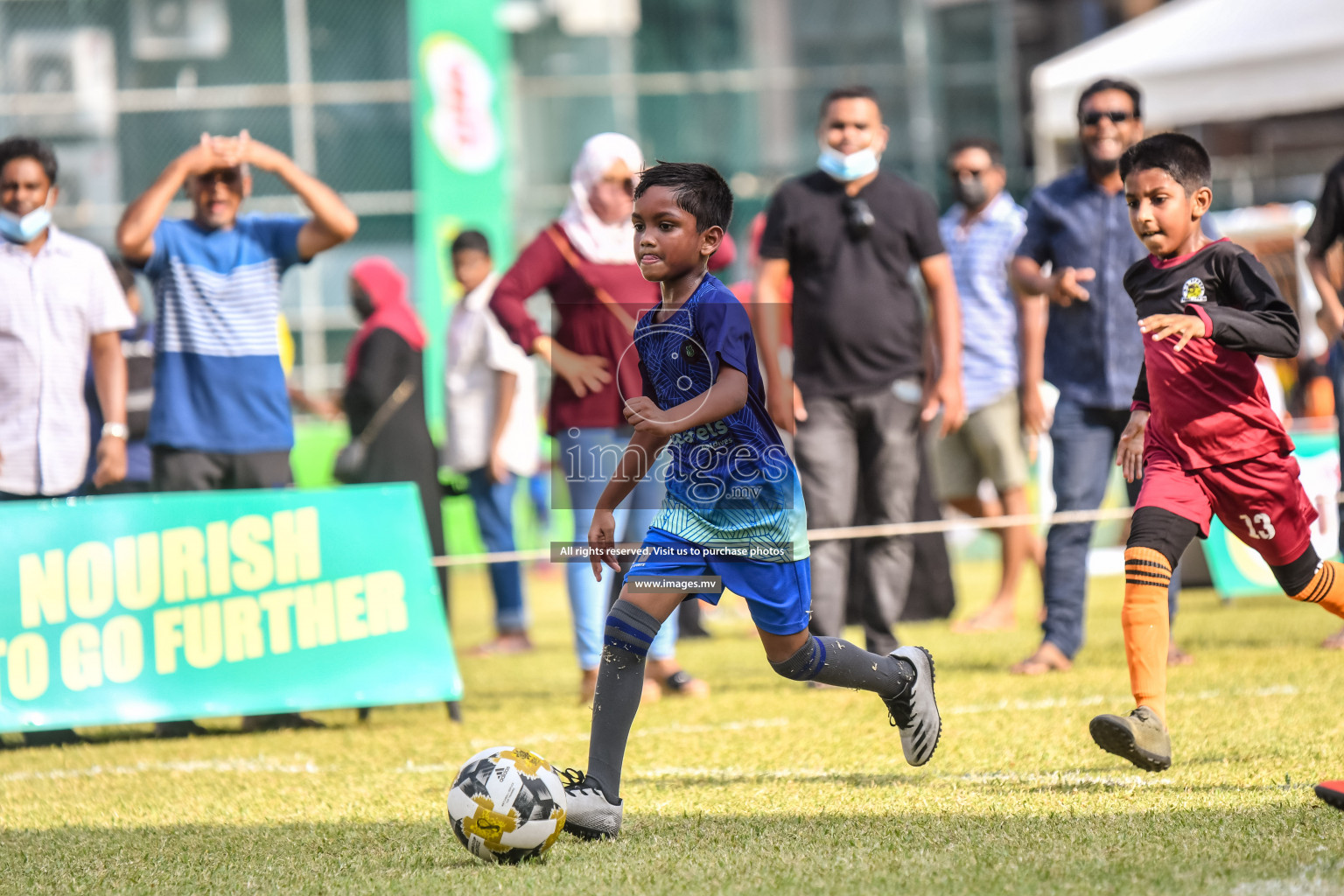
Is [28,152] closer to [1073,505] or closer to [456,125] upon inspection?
[1073,505]

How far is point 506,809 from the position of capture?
3855 millimetres

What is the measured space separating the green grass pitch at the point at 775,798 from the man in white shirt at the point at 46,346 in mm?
1159

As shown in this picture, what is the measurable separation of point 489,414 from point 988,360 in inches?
121

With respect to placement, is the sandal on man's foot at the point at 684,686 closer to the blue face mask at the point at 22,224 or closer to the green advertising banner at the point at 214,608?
the green advertising banner at the point at 214,608

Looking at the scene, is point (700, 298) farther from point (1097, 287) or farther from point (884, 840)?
point (1097, 287)

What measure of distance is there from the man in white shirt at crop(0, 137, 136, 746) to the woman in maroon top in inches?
66.6

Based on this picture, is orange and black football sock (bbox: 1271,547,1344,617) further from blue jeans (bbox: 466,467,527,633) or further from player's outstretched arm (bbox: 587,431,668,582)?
blue jeans (bbox: 466,467,527,633)

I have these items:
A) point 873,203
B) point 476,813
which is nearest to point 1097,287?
point 873,203

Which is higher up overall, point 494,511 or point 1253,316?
point 1253,316

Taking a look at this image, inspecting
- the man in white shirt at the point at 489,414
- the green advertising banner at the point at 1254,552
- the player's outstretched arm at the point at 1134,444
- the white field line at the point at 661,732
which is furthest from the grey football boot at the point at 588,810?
the green advertising banner at the point at 1254,552

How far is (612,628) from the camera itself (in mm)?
4145

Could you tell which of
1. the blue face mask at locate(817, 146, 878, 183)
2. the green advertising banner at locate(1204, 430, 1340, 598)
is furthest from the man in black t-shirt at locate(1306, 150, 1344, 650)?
the green advertising banner at locate(1204, 430, 1340, 598)

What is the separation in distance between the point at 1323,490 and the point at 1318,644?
1817 mm

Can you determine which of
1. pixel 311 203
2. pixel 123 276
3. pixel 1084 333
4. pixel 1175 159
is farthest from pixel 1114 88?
pixel 123 276
